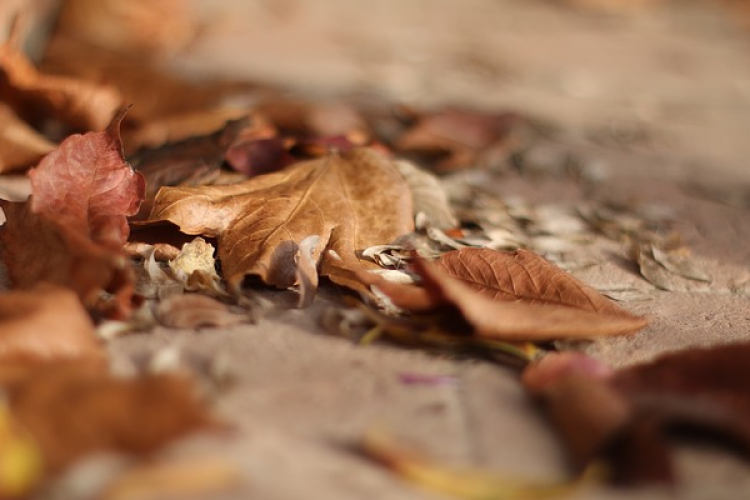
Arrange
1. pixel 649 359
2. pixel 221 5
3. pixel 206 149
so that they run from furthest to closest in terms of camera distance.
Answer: pixel 221 5 → pixel 206 149 → pixel 649 359

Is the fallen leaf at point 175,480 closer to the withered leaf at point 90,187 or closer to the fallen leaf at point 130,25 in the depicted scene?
the withered leaf at point 90,187

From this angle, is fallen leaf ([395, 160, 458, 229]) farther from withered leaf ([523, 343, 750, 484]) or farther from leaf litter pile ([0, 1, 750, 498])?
withered leaf ([523, 343, 750, 484])

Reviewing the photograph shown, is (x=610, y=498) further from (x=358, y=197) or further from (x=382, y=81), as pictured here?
(x=382, y=81)

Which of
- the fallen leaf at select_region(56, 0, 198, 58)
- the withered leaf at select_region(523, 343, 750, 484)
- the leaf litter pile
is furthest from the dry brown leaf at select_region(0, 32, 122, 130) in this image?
the withered leaf at select_region(523, 343, 750, 484)

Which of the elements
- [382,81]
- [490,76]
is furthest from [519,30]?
[382,81]

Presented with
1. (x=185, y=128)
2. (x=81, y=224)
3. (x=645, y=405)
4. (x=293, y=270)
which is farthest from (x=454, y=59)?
(x=645, y=405)

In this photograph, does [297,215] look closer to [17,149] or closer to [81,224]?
[81,224]

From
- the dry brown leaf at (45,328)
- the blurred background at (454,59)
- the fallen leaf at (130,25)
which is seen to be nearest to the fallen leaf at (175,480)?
the dry brown leaf at (45,328)
